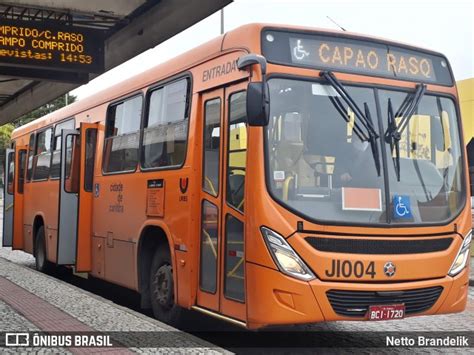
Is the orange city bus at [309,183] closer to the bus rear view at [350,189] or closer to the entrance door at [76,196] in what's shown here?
the bus rear view at [350,189]

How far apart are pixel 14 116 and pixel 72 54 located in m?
13.9

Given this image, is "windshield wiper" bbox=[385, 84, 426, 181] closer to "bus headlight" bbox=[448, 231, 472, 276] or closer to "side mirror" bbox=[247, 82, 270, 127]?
"bus headlight" bbox=[448, 231, 472, 276]

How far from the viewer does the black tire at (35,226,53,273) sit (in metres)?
12.1

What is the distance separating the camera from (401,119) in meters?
6.08

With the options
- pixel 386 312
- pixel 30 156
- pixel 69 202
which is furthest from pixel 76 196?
pixel 386 312

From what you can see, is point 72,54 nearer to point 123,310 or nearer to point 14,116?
point 123,310

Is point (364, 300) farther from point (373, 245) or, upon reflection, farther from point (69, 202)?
point (69, 202)

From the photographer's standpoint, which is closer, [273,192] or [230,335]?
[273,192]

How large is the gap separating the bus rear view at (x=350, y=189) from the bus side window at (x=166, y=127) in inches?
61.1

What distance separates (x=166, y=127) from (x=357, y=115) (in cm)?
252

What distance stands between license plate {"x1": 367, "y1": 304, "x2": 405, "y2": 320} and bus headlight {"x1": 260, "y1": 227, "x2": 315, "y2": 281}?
639mm

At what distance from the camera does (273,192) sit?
5590mm

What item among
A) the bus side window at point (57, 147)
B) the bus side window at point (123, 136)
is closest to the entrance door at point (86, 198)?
the bus side window at point (123, 136)

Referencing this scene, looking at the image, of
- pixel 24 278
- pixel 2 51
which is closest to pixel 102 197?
pixel 24 278
